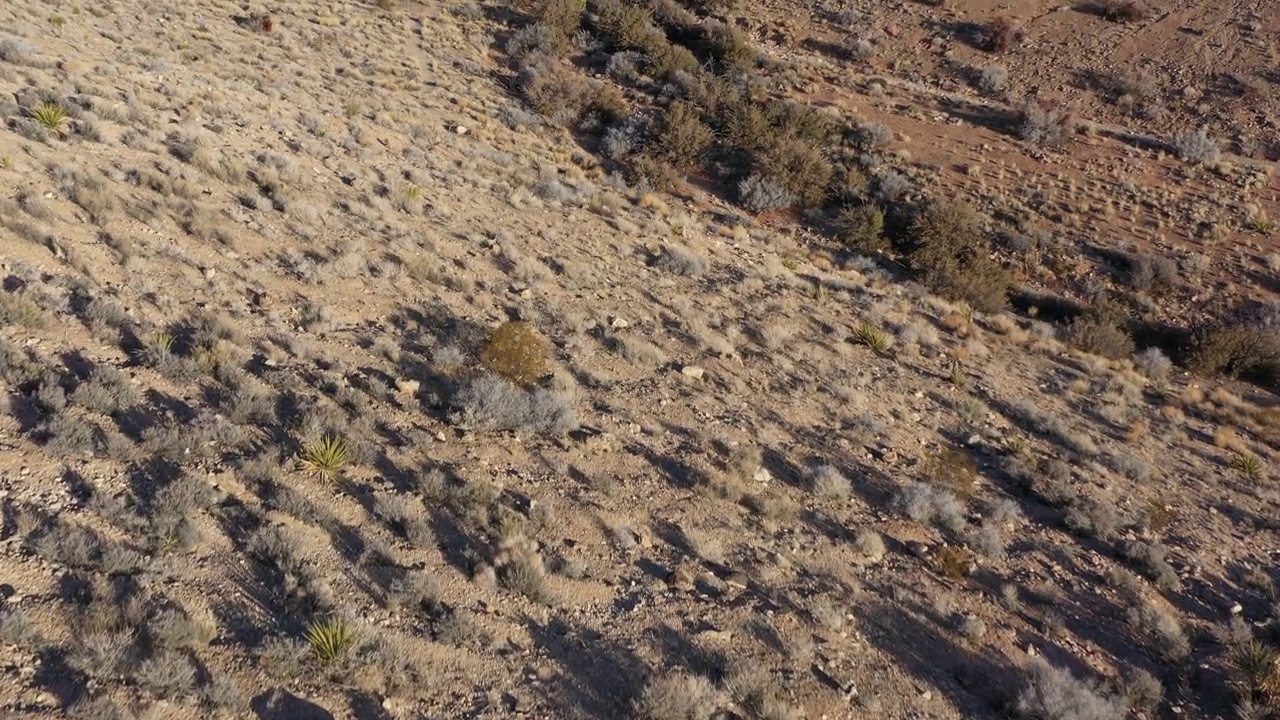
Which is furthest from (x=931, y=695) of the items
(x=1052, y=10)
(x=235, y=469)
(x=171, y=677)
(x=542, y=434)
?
(x=1052, y=10)

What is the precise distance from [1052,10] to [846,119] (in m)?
10.5

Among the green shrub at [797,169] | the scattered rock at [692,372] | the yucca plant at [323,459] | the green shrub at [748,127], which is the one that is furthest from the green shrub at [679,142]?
the yucca plant at [323,459]

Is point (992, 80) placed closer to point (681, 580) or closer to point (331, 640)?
point (681, 580)

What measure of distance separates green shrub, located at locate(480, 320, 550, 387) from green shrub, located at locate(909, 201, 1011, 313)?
34.9 ft

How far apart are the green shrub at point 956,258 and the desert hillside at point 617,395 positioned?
0.11 meters

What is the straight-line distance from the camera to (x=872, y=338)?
13.7 metres

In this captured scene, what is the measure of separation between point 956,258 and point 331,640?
1686 centimetres

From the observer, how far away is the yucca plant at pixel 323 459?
317 inches

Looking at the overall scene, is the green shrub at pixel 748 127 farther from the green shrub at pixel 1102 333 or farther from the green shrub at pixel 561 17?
the green shrub at pixel 1102 333

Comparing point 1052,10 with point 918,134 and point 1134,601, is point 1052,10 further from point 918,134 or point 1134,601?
point 1134,601

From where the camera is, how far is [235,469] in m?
7.82

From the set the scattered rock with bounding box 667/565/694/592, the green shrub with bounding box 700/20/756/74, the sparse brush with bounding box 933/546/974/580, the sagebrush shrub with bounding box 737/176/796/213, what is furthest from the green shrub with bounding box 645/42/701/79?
the scattered rock with bounding box 667/565/694/592

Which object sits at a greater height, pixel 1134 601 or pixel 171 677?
pixel 1134 601

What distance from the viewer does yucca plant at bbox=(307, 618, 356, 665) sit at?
6027 mm
